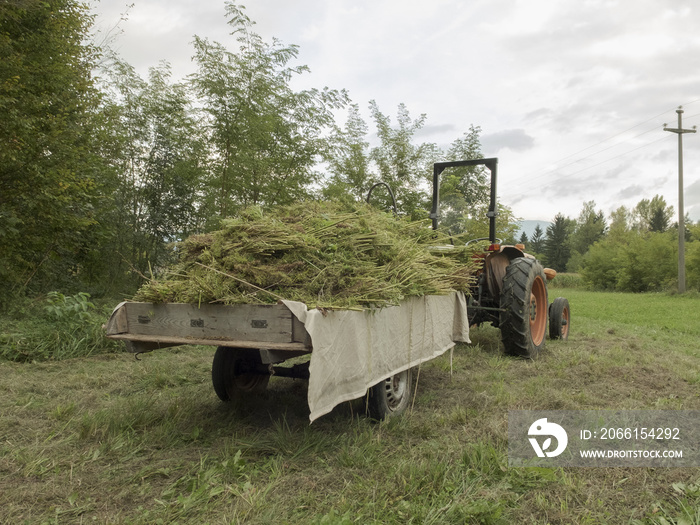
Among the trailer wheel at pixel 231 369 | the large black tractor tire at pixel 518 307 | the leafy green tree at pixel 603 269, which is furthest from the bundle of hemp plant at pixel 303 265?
the leafy green tree at pixel 603 269

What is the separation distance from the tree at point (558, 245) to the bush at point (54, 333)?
57.8m

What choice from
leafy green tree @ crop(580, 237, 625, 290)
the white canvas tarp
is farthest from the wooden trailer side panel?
leafy green tree @ crop(580, 237, 625, 290)

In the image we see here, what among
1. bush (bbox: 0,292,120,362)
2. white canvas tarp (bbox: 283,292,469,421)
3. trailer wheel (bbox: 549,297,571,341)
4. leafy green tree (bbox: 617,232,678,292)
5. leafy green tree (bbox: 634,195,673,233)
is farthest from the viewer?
leafy green tree (bbox: 634,195,673,233)

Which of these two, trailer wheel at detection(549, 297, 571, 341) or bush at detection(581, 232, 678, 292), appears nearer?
trailer wheel at detection(549, 297, 571, 341)

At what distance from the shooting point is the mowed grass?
2.28m

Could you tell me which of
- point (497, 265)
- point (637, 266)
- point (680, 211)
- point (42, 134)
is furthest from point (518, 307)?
point (637, 266)

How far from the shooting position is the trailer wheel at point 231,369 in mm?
3848

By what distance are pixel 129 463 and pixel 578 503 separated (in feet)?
7.78

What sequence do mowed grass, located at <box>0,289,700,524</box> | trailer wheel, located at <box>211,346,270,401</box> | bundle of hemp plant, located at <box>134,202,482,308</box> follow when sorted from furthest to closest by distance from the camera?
trailer wheel, located at <box>211,346,270,401</box>, bundle of hemp plant, located at <box>134,202,482,308</box>, mowed grass, located at <box>0,289,700,524</box>

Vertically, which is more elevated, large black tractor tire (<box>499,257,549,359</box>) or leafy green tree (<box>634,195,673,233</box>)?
leafy green tree (<box>634,195,673,233</box>)

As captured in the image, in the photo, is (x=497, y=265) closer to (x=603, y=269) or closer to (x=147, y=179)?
(x=147, y=179)

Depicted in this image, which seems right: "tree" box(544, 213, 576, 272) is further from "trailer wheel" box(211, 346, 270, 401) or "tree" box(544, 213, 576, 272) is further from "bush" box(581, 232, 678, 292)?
"trailer wheel" box(211, 346, 270, 401)

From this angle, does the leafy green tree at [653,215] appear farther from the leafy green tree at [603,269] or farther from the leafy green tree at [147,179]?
the leafy green tree at [147,179]

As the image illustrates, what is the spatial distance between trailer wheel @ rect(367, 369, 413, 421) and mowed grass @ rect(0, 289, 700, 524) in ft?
0.29
